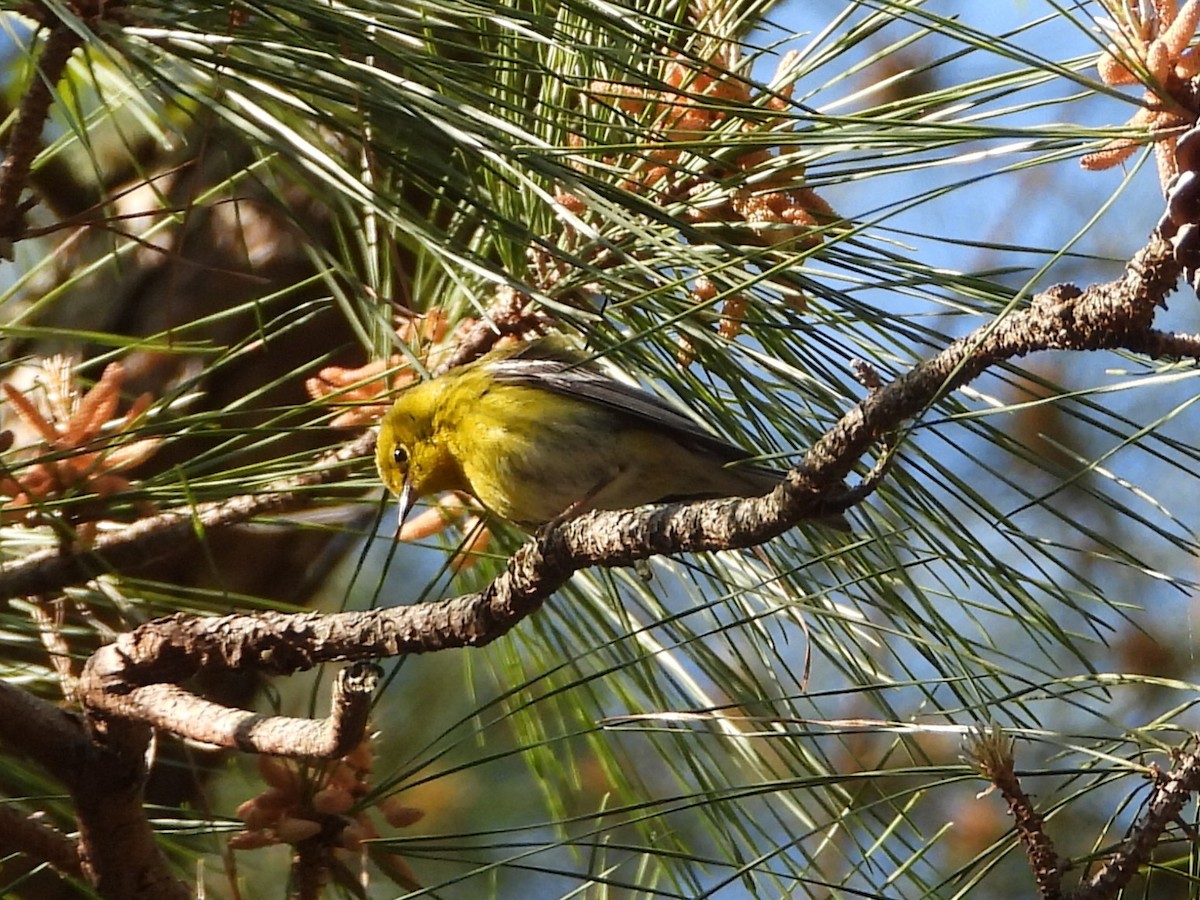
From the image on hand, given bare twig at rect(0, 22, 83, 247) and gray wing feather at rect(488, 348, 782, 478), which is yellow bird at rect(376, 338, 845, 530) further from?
bare twig at rect(0, 22, 83, 247)

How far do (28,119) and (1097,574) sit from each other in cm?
322

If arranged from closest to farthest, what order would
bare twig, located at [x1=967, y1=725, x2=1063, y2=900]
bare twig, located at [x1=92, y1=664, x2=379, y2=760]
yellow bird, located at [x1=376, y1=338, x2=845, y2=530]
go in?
bare twig, located at [x1=967, y1=725, x2=1063, y2=900]
bare twig, located at [x1=92, y1=664, x2=379, y2=760]
yellow bird, located at [x1=376, y1=338, x2=845, y2=530]

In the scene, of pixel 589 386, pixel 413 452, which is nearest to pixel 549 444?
pixel 589 386

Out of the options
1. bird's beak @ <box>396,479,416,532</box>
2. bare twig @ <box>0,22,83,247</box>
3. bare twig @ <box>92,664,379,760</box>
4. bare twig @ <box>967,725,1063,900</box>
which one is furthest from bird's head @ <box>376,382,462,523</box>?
bare twig @ <box>967,725,1063,900</box>

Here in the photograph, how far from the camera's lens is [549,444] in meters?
2.08

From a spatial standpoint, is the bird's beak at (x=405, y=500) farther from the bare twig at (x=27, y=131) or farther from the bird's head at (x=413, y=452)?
the bare twig at (x=27, y=131)

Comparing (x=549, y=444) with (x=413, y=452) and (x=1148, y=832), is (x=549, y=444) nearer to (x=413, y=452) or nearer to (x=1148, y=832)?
(x=413, y=452)

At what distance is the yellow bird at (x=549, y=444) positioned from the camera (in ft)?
6.55

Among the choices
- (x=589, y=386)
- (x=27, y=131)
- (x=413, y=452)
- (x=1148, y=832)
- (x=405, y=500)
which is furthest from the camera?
(x=589, y=386)

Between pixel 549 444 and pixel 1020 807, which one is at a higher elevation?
pixel 549 444

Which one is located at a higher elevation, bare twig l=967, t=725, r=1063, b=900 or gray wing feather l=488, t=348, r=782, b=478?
gray wing feather l=488, t=348, r=782, b=478

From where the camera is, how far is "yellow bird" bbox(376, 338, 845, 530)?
1996 millimetres

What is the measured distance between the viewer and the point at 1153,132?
0.85 metres

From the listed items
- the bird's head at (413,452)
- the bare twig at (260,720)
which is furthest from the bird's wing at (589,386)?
the bare twig at (260,720)
